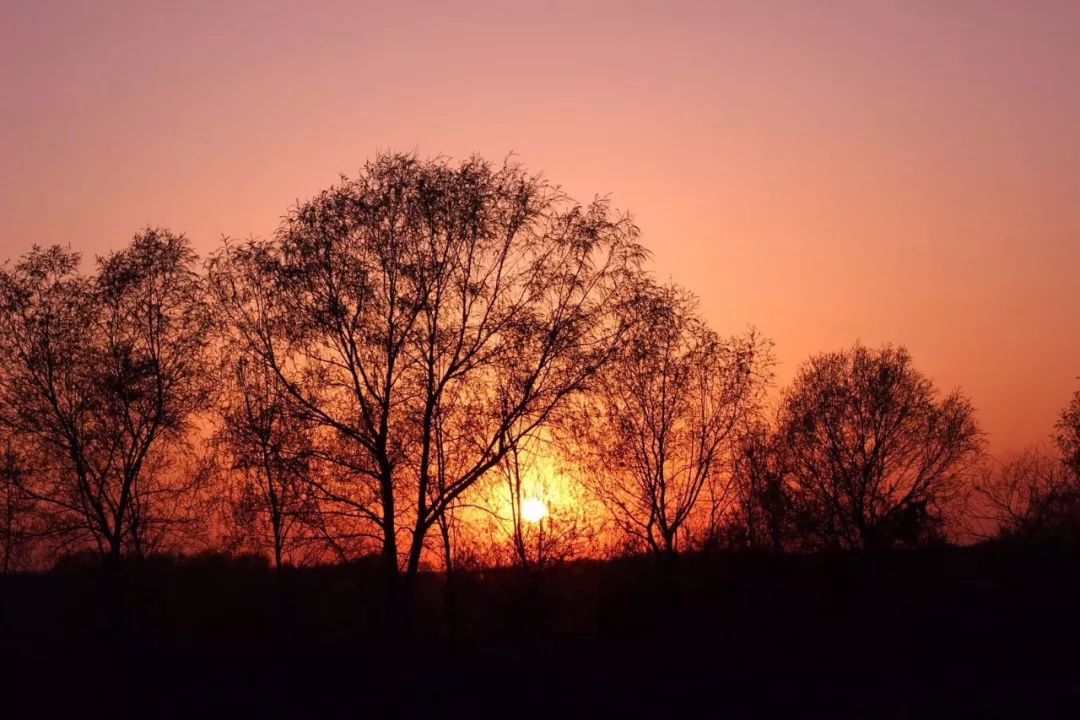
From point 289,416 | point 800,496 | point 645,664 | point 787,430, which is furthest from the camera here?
point 787,430

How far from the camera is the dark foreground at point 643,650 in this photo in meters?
23.3

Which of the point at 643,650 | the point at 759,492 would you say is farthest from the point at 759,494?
the point at 643,650

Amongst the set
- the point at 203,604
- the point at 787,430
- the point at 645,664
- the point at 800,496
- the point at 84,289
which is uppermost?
the point at 84,289

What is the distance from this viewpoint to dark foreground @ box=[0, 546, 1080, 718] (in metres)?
23.3

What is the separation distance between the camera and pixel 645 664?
25359 mm

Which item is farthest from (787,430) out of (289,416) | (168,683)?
(168,683)

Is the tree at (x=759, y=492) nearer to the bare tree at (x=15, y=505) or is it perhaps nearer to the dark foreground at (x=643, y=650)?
the dark foreground at (x=643, y=650)

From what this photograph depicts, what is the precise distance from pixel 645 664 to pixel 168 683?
36.2 feet

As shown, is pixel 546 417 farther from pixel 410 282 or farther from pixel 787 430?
pixel 787 430

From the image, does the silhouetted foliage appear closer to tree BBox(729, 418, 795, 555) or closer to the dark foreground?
tree BBox(729, 418, 795, 555)

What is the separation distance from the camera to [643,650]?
2658cm

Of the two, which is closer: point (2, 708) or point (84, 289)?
point (2, 708)

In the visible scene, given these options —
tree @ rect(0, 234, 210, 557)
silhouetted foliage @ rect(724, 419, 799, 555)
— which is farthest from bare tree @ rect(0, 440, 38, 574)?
silhouetted foliage @ rect(724, 419, 799, 555)

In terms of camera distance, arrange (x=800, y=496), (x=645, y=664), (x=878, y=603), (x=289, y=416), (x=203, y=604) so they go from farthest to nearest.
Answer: (x=800, y=496)
(x=203, y=604)
(x=289, y=416)
(x=878, y=603)
(x=645, y=664)
